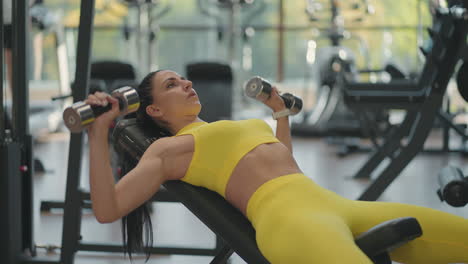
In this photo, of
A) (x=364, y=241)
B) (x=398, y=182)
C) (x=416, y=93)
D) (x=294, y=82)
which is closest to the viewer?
(x=364, y=241)

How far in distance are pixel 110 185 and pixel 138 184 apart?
0.09 meters

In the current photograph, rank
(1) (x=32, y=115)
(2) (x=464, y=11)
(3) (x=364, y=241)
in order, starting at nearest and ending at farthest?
(3) (x=364, y=241) → (2) (x=464, y=11) → (1) (x=32, y=115)

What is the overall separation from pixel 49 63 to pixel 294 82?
9.31ft

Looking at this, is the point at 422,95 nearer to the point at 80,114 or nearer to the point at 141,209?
the point at 141,209

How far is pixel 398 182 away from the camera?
4.30 metres

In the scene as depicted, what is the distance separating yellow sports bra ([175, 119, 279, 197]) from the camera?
1.83 m

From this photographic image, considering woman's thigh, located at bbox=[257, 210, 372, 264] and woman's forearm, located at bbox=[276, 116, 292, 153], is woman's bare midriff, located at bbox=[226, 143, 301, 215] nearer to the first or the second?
woman's thigh, located at bbox=[257, 210, 372, 264]

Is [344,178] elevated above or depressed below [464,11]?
below

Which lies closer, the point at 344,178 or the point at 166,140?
the point at 166,140

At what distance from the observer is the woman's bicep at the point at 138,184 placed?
1659 mm

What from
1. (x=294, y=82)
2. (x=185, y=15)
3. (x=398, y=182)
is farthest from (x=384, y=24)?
(x=398, y=182)

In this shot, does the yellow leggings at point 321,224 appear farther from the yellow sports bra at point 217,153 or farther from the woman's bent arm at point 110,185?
the woman's bent arm at point 110,185

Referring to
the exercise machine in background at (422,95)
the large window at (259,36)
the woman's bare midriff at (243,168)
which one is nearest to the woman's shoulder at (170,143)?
the woman's bare midriff at (243,168)

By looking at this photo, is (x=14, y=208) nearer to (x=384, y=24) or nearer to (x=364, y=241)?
(x=364, y=241)
